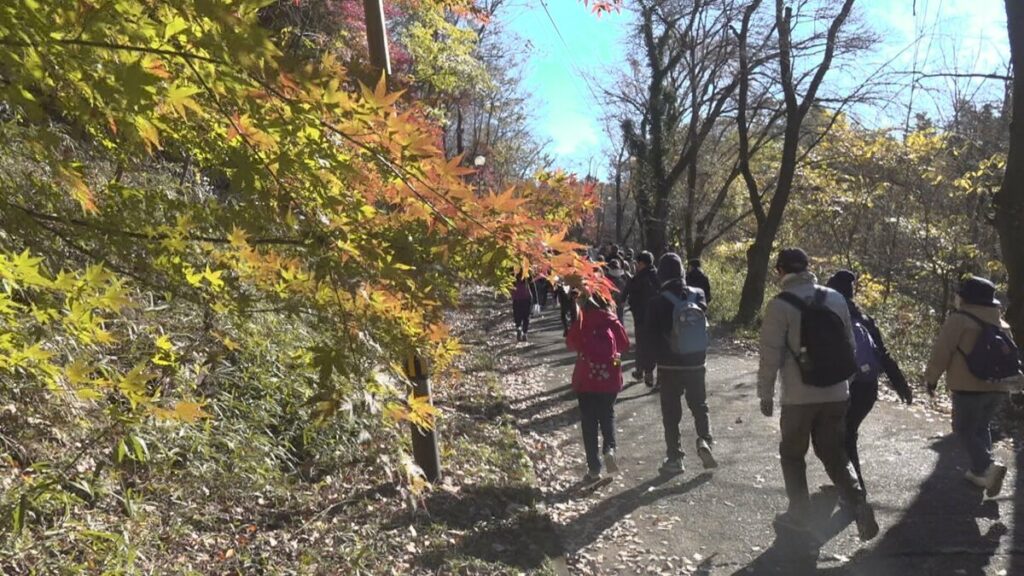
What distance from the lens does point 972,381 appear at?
463cm

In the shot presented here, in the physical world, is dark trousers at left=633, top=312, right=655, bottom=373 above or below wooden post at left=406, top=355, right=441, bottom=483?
above

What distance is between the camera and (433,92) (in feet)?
57.4

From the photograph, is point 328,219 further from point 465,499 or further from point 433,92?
point 433,92

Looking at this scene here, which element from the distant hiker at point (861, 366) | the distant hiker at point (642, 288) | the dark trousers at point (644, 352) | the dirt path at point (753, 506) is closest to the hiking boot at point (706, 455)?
the dirt path at point (753, 506)

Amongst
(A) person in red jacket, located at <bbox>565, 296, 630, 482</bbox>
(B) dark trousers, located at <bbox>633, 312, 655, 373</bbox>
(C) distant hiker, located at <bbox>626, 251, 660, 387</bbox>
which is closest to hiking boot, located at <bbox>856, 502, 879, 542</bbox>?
(A) person in red jacket, located at <bbox>565, 296, 630, 482</bbox>

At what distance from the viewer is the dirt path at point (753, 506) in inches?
161

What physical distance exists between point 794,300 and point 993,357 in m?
1.59

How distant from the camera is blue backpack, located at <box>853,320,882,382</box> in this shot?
15.3ft

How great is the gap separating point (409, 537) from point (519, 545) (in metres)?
0.77

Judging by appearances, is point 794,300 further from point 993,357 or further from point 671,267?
point 671,267

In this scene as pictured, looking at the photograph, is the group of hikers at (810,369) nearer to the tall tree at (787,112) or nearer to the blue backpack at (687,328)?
the blue backpack at (687,328)

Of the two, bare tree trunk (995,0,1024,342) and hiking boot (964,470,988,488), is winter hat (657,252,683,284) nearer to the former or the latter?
hiking boot (964,470,988,488)

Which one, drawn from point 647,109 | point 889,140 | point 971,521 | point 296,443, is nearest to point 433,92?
point 647,109

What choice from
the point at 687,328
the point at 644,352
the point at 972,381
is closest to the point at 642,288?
the point at 644,352
